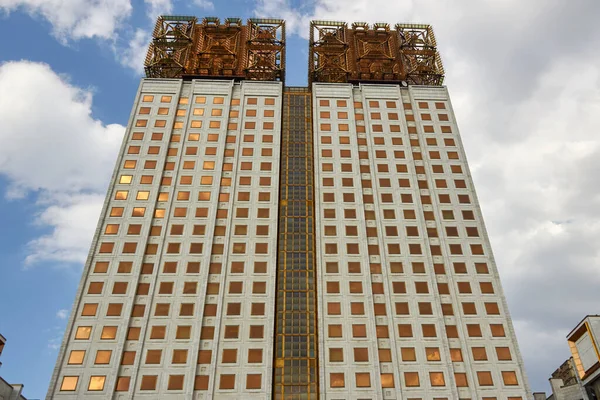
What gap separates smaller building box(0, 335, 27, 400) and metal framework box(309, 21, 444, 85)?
6349 centimetres

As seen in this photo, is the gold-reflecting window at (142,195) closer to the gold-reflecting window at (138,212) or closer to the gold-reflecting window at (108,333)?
the gold-reflecting window at (138,212)

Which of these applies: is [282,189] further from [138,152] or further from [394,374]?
[394,374]

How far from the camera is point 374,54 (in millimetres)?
92188

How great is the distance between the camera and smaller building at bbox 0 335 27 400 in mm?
48534

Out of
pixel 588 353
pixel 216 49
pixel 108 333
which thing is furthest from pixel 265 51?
pixel 588 353

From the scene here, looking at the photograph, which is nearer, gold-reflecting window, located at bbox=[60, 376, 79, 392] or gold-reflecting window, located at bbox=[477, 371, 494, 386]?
gold-reflecting window, located at bbox=[60, 376, 79, 392]

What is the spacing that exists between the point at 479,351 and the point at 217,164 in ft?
142

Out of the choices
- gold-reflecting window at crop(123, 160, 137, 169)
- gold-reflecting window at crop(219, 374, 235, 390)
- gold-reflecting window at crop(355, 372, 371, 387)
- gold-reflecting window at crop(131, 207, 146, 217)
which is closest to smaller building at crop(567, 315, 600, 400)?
gold-reflecting window at crop(355, 372, 371, 387)

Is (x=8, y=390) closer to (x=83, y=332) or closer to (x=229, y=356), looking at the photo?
(x=83, y=332)

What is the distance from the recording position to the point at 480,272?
63.2m

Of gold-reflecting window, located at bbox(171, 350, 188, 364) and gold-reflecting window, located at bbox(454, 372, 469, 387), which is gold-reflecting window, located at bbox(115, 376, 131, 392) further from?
gold-reflecting window, located at bbox(454, 372, 469, 387)

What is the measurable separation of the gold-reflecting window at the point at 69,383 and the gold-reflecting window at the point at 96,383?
1553mm

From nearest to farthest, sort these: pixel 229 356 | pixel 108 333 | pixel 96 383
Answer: pixel 96 383 → pixel 229 356 → pixel 108 333

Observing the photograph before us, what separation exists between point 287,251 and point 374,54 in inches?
1840
